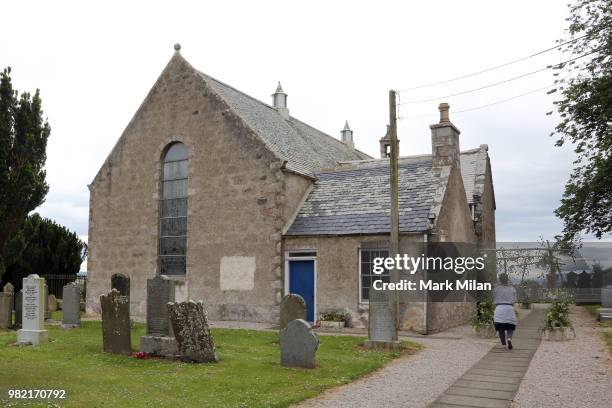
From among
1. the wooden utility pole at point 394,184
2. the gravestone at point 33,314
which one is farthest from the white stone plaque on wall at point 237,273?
the gravestone at point 33,314

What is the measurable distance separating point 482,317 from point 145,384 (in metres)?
10.5

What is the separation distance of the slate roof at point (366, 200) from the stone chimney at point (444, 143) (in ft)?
1.71

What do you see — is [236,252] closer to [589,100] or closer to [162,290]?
[162,290]

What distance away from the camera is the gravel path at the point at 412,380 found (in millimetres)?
8289

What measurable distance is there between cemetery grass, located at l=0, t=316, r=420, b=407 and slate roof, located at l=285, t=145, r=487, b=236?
477cm

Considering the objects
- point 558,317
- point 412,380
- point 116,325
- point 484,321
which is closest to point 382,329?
point 412,380

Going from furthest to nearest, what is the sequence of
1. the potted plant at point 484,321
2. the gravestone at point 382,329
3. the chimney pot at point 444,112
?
the chimney pot at point 444,112 → the potted plant at point 484,321 → the gravestone at point 382,329

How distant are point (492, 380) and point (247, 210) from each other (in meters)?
12.1

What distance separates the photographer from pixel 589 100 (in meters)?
21.7

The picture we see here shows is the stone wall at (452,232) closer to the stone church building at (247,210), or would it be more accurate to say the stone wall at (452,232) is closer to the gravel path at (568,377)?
the stone church building at (247,210)

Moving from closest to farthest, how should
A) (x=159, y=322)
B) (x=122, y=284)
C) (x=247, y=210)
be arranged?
A: (x=159, y=322)
(x=122, y=284)
(x=247, y=210)

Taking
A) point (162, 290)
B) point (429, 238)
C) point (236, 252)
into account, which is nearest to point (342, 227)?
point (429, 238)

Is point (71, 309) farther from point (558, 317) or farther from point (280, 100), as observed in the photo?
point (280, 100)

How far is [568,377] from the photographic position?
33.5 feet
